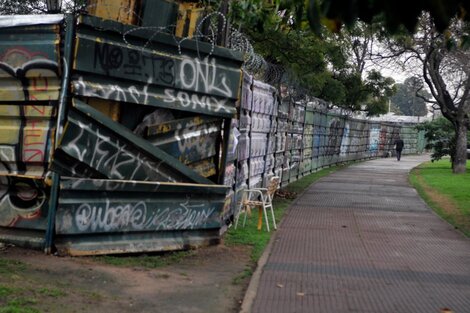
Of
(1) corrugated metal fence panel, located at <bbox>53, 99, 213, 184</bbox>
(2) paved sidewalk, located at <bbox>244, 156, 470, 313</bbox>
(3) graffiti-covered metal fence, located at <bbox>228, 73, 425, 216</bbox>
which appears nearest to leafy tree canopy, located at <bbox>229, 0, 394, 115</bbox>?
(3) graffiti-covered metal fence, located at <bbox>228, 73, 425, 216</bbox>

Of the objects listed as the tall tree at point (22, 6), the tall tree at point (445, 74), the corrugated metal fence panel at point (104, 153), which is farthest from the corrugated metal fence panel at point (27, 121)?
the tall tree at point (445, 74)

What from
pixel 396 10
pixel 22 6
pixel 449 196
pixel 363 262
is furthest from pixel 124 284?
pixel 449 196

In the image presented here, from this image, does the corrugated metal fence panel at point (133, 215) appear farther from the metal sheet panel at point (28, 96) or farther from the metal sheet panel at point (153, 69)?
the metal sheet panel at point (153, 69)

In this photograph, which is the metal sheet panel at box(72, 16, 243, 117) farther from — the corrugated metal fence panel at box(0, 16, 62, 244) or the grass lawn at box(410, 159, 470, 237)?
the grass lawn at box(410, 159, 470, 237)

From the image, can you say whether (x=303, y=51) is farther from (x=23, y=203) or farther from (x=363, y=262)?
(x=23, y=203)

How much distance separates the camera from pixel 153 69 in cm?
688

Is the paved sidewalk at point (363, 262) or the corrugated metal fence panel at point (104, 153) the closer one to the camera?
the paved sidewalk at point (363, 262)

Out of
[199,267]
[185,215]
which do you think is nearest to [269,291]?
[199,267]

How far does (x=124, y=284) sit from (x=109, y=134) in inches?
66.6

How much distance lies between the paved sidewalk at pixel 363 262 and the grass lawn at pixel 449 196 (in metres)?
0.45

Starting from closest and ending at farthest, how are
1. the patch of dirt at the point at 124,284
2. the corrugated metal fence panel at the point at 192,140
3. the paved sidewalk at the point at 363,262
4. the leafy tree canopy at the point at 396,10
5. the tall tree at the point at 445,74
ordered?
the leafy tree canopy at the point at 396,10 → the patch of dirt at the point at 124,284 → the paved sidewalk at the point at 363,262 → the corrugated metal fence panel at the point at 192,140 → the tall tree at the point at 445,74

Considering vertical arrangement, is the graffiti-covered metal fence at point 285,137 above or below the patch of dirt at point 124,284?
above

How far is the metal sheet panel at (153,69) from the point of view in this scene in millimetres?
6387

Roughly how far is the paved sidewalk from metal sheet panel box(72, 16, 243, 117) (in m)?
2.18
